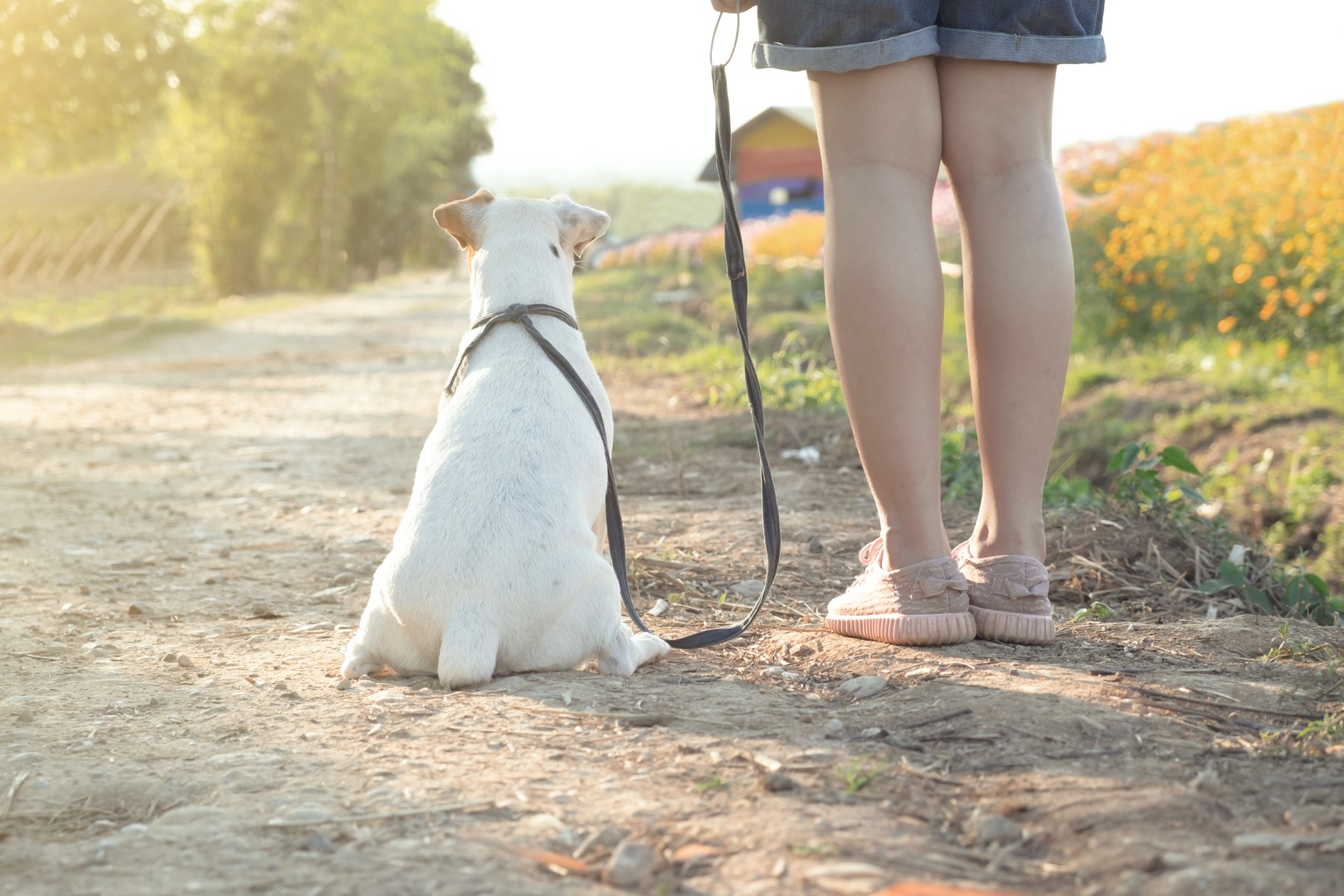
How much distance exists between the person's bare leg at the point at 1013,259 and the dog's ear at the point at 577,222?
3.58ft

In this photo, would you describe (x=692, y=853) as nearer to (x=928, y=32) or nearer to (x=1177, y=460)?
(x=928, y=32)

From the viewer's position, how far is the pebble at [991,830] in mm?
1645

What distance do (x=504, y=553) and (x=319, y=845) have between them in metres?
0.83

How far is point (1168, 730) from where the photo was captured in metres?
1.99

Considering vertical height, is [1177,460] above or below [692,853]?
above

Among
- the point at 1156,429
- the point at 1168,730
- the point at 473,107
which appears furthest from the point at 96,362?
the point at 473,107

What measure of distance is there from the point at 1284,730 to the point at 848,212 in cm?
127

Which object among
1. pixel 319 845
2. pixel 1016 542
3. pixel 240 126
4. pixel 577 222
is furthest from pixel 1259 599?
pixel 240 126

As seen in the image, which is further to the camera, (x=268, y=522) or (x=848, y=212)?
(x=268, y=522)

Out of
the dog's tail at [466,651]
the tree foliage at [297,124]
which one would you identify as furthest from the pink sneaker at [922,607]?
the tree foliage at [297,124]

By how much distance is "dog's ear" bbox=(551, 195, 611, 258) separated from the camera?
329 centimetres

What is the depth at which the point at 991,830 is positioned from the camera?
1660 millimetres

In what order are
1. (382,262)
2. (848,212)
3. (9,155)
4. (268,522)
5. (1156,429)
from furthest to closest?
(382,262), (9,155), (1156,429), (268,522), (848,212)

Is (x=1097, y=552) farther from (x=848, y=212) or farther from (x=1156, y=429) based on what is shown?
(x=1156, y=429)
